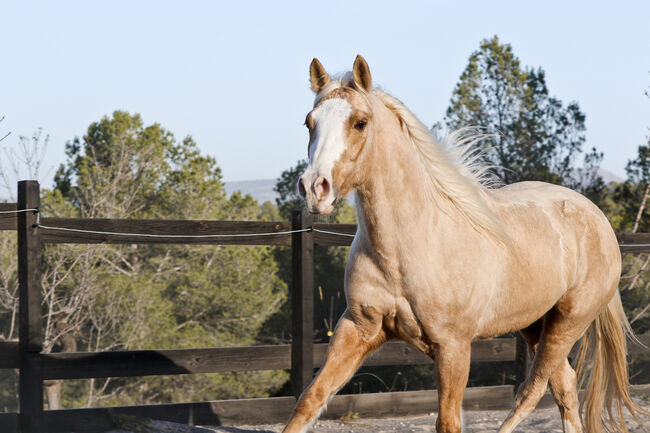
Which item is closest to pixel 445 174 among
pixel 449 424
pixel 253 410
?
pixel 449 424

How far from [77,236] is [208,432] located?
65.7 inches

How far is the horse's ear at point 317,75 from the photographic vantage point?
3.04 metres

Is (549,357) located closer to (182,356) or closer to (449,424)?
(449,424)

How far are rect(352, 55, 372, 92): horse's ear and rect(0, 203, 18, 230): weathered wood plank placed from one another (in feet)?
10.2

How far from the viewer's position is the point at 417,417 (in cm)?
622

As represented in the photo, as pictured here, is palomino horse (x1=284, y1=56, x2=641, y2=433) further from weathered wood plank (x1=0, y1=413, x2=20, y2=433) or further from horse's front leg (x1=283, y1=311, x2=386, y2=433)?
weathered wood plank (x1=0, y1=413, x2=20, y2=433)

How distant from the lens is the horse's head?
2588mm

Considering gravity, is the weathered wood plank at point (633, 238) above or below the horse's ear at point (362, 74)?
below

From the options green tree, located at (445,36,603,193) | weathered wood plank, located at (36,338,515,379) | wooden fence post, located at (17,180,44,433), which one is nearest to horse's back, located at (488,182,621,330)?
weathered wood plank, located at (36,338,515,379)

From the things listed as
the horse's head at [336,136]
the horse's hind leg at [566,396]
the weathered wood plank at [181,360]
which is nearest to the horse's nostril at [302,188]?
the horse's head at [336,136]

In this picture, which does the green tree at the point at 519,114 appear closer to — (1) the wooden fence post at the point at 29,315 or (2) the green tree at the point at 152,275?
(2) the green tree at the point at 152,275

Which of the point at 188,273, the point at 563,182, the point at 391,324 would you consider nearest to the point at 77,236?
the point at 391,324

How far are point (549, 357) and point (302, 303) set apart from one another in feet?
7.24

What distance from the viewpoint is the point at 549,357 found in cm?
401
